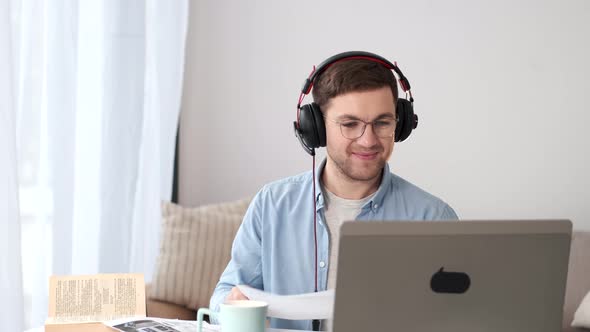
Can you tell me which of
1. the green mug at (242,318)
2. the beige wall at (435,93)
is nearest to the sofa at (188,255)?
the beige wall at (435,93)

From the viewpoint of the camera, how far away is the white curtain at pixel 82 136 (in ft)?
6.57

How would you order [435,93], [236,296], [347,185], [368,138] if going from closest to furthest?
[236,296], [368,138], [347,185], [435,93]

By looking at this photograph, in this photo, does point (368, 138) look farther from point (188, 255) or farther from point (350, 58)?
point (188, 255)

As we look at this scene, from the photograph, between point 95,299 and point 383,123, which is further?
point 383,123

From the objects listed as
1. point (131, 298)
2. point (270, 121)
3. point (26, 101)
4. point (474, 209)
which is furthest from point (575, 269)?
point (26, 101)

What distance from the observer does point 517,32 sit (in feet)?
9.43

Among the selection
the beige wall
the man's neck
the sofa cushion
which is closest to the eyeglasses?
the man's neck

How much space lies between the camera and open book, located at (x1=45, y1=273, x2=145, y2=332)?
1.48 m

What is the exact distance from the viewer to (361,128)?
167cm

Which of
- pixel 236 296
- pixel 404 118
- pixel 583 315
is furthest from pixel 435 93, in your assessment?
pixel 236 296

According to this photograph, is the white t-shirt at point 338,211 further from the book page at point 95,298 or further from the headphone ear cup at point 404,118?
the book page at point 95,298

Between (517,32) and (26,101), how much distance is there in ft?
5.77

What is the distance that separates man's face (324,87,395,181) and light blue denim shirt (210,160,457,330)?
0.30 feet

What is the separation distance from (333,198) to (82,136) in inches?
41.4
